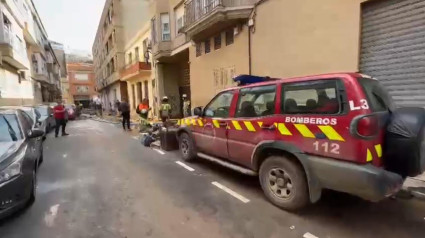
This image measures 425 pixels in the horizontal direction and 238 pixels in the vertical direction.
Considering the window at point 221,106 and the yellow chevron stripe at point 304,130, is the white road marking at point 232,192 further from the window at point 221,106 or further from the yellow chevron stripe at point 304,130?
the yellow chevron stripe at point 304,130

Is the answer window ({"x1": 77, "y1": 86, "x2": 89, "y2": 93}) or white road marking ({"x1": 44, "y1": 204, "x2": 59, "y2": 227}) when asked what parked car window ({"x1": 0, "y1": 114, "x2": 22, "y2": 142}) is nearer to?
white road marking ({"x1": 44, "y1": 204, "x2": 59, "y2": 227})

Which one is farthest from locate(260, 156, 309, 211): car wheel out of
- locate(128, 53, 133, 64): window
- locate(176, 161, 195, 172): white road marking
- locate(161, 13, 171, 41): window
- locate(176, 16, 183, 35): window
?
locate(128, 53, 133, 64): window

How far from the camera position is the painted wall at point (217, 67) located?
10.4m

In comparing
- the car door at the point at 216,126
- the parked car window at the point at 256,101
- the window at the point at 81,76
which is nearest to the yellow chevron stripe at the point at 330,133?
the parked car window at the point at 256,101

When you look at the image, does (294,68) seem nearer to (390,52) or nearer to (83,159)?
(390,52)

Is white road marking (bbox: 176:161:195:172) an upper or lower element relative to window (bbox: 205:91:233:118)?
lower

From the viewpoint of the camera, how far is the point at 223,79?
11.6m

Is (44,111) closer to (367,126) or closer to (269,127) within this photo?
(269,127)

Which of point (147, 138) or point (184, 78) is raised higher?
point (184, 78)

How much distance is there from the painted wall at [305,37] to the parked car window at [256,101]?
10.9 feet

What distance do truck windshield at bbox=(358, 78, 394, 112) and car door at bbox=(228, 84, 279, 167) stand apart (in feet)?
4.00

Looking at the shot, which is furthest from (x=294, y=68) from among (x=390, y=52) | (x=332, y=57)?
(x=390, y=52)

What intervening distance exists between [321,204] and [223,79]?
8.22 m

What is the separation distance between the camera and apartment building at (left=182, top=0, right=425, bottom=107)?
557cm
